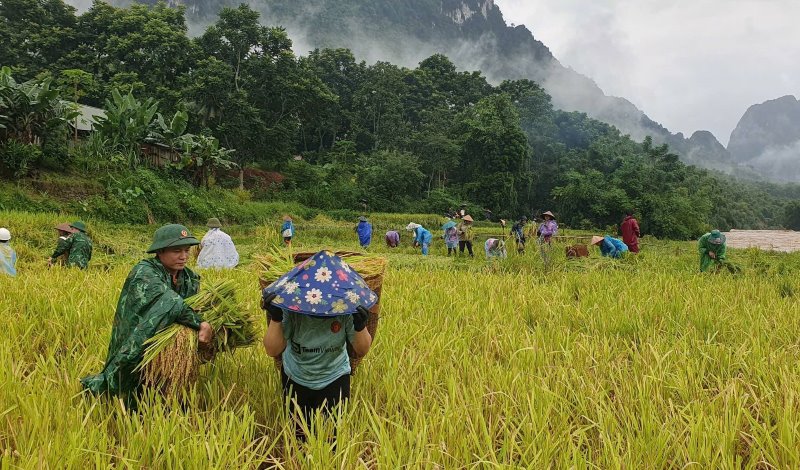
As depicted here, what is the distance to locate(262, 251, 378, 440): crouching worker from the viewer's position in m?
1.74

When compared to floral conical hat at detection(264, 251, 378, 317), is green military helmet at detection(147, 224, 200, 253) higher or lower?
higher

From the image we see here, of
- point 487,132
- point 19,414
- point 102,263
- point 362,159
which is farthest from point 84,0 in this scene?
point 19,414

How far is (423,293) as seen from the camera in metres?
4.53

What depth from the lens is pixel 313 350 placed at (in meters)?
1.89

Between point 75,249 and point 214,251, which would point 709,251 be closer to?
point 214,251

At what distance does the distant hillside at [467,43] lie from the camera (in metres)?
93.5

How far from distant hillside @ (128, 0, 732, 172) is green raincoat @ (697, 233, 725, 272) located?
300 feet

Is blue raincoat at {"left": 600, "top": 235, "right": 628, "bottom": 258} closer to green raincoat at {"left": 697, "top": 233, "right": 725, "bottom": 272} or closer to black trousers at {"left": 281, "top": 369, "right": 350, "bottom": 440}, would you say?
green raincoat at {"left": 697, "top": 233, "right": 725, "bottom": 272}

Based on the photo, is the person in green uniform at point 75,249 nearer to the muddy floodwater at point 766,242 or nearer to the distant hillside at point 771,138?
the muddy floodwater at point 766,242

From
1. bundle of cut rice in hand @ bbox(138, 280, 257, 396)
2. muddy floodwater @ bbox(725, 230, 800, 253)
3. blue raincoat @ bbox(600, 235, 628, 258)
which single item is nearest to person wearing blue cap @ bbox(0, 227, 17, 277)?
bundle of cut rice in hand @ bbox(138, 280, 257, 396)

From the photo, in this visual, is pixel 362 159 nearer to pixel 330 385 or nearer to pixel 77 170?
pixel 77 170

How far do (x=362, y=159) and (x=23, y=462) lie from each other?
28.7m

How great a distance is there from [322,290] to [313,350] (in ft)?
1.03

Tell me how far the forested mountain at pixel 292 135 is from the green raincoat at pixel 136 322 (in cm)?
1233
